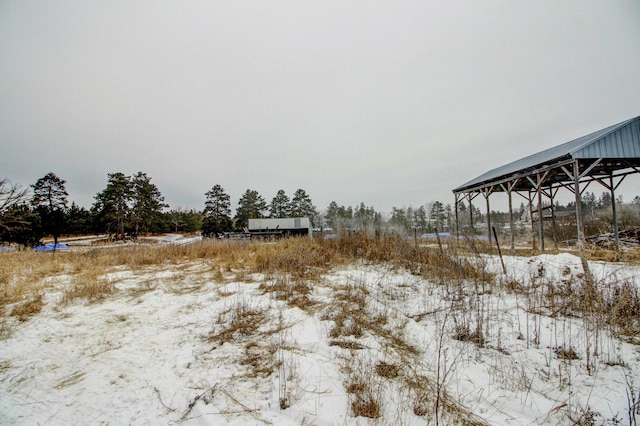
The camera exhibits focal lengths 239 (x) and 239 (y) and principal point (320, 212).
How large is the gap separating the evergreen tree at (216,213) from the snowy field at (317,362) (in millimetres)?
35285

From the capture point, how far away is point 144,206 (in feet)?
112

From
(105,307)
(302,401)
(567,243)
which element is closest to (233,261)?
(105,307)

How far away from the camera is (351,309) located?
12.2 feet

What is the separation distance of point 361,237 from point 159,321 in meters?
6.47

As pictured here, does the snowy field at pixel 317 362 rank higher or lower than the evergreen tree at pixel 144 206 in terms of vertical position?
lower

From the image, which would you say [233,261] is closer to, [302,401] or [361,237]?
[361,237]

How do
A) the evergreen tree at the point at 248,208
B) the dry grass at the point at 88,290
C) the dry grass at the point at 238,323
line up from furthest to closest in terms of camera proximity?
the evergreen tree at the point at 248,208 < the dry grass at the point at 88,290 < the dry grass at the point at 238,323

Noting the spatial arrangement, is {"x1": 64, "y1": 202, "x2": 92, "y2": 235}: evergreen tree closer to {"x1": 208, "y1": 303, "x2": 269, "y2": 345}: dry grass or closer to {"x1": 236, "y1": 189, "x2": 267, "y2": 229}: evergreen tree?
{"x1": 236, "y1": 189, "x2": 267, "y2": 229}: evergreen tree

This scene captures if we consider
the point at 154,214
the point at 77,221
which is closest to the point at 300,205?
the point at 154,214

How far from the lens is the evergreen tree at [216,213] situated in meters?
37.5

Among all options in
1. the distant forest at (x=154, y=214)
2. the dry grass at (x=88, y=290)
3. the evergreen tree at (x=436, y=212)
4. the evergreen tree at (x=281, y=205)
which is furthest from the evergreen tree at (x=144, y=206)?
the evergreen tree at (x=436, y=212)

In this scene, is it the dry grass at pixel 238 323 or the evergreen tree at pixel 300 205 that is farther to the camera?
the evergreen tree at pixel 300 205

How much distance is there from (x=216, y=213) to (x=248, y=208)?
28.1ft

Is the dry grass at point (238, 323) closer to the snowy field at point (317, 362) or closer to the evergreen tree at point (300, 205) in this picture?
the snowy field at point (317, 362)
